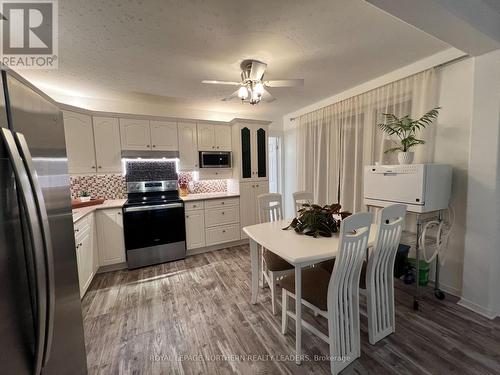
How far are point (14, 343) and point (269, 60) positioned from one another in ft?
8.36

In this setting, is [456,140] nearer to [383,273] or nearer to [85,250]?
[383,273]

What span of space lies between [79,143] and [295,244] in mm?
3081

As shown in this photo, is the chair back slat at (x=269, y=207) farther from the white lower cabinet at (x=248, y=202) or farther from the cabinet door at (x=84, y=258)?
the cabinet door at (x=84, y=258)

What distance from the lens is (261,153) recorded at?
13.0 ft

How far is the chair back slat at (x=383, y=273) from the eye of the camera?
4.92ft

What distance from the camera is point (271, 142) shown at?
4.84m

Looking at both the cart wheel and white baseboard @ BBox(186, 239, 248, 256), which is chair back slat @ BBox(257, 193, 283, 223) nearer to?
white baseboard @ BBox(186, 239, 248, 256)

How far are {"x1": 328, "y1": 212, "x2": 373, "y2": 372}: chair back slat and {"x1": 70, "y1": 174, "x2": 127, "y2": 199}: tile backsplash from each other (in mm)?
3347

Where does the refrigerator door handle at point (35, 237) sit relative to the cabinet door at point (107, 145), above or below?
below

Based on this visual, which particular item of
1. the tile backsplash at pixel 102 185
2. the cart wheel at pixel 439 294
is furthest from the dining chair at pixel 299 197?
the tile backsplash at pixel 102 185

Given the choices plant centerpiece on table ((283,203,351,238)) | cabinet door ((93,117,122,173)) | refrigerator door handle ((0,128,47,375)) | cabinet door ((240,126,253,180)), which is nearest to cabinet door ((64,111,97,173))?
cabinet door ((93,117,122,173))

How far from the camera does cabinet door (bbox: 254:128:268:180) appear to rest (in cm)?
390

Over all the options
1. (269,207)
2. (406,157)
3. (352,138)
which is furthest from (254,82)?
(352,138)

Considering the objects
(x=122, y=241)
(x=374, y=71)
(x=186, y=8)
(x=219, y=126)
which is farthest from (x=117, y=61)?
(x=374, y=71)
